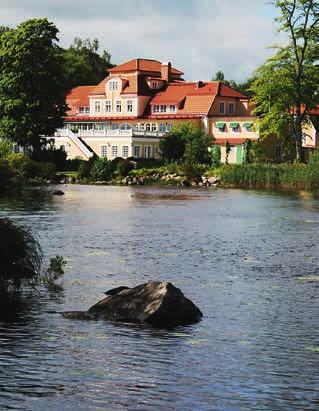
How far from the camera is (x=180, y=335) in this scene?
1823 cm

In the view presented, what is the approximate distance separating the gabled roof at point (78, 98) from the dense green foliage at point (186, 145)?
34261 mm

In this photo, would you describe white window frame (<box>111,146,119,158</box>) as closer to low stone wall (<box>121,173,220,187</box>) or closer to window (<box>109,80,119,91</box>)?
low stone wall (<box>121,173,220,187</box>)

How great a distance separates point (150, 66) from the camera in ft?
477

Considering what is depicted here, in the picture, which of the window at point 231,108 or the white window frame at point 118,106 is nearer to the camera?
the window at point 231,108

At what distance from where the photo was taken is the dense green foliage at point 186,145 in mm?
112000

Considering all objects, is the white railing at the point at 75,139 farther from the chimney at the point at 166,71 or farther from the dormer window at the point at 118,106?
the chimney at the point at 166,71

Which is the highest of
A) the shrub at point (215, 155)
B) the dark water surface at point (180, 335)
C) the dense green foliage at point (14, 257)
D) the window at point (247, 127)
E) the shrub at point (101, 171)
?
the window at point (247, 127)

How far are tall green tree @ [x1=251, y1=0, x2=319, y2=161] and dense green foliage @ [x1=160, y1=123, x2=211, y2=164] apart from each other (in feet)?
38.8

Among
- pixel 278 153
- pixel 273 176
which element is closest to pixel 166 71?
pixel 278 153

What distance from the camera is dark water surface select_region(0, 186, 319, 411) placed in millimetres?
14273

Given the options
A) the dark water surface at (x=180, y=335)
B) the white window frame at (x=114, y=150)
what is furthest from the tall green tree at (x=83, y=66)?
the dark water surface at (x=180, y=335)

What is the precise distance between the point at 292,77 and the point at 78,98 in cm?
5771

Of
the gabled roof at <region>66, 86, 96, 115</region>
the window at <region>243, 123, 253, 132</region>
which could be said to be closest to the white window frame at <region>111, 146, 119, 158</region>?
the window at <region>243, 123, 253, 132</region>

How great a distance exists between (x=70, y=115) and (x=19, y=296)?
5034 inches
